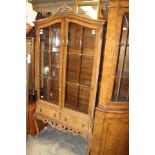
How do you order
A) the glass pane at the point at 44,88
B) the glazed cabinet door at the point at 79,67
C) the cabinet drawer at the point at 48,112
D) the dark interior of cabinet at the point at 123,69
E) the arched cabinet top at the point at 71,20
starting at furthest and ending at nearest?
the glass pane at the point at 44,88
the cabinet drawer at the point at 48,112
the glazed cabinet door at the point at 79,67
the arched cabinet top at the point at 71,20
the dark interior of cabinet at the point at 123,69

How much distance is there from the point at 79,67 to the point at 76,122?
2.31 feet

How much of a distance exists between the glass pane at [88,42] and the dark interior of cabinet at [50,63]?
334 millimetres

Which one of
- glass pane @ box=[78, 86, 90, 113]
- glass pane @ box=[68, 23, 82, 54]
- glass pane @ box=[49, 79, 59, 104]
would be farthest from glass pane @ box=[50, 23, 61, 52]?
glass pane @ box=[78, 86, 90, 113]

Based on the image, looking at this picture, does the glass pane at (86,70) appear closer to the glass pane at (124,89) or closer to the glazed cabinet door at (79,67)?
the glazed cabinet door at (79,67)

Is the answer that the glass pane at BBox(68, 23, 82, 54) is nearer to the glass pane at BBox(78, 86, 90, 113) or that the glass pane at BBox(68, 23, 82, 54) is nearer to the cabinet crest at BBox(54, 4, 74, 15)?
the cabinet crest at BBox(54, 4, 74, 15)

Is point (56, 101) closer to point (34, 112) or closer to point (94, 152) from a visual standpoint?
point (34, 112)

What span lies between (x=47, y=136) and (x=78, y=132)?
0.77 m

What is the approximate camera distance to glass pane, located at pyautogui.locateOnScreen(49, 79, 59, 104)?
2.21 meters

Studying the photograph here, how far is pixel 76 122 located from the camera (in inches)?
79.1

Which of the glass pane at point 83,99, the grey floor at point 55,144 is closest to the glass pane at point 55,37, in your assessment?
the glass pane at point 83,99

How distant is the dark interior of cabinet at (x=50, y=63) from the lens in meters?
2.05

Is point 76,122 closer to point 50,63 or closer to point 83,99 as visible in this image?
point 83,99
